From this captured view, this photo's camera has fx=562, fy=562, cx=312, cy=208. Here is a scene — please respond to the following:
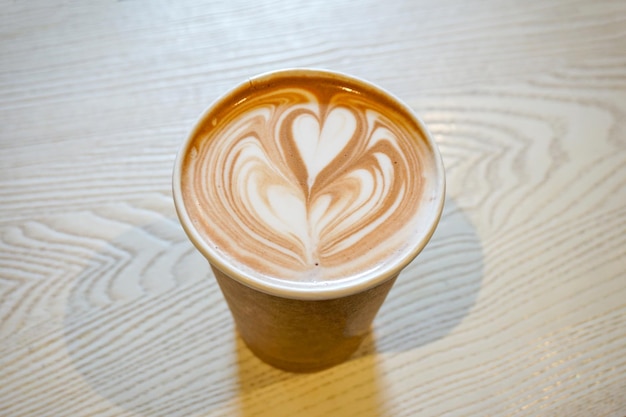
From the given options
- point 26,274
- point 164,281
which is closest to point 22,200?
point 26,274

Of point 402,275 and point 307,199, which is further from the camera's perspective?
point 402,275

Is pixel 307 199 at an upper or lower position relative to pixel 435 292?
upper

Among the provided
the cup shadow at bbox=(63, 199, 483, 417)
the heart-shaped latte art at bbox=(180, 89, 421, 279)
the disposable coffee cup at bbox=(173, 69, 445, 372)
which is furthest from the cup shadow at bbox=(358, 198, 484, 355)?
the heart-shaped latte art at bbox=(180, 89, 421, 279)

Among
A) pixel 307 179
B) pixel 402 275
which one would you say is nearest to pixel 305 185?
pixel 307 179

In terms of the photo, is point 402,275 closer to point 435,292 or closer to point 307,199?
point 435,292

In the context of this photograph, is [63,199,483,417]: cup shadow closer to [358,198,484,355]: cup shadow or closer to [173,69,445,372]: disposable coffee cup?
[358,198,484,355]: cup shadow

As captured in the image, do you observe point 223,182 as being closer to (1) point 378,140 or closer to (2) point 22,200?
(1) point 378,140
